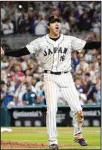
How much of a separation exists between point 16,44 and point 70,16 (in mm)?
2483

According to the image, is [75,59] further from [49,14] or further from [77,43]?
[77,43]

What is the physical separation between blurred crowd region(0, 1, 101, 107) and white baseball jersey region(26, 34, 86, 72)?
6.57 metres

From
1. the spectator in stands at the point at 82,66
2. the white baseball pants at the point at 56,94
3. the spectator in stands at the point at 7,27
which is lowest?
the white baseball pants at the point at 56,94

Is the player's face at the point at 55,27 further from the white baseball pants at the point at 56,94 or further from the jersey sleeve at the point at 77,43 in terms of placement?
the white baseball pants at the point at 56,94

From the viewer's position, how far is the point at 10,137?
13.3 m

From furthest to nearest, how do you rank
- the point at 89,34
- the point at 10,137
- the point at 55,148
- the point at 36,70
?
the point at 89,34
the point at 36,70
the point at 10,137
the point at 55,148

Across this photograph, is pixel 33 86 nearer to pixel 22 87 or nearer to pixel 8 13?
pixel 22 87

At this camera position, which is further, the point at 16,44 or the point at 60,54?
the point at 16,44

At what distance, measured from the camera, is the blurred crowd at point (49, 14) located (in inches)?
875

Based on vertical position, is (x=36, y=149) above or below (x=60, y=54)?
below

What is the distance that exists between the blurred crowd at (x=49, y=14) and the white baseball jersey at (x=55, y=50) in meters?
12.8

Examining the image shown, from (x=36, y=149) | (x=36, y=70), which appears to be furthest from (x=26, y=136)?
(x=36, y=70)

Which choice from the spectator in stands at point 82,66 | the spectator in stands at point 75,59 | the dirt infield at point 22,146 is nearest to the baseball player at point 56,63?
the dirt infield at point 22,146

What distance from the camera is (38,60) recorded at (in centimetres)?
2072
